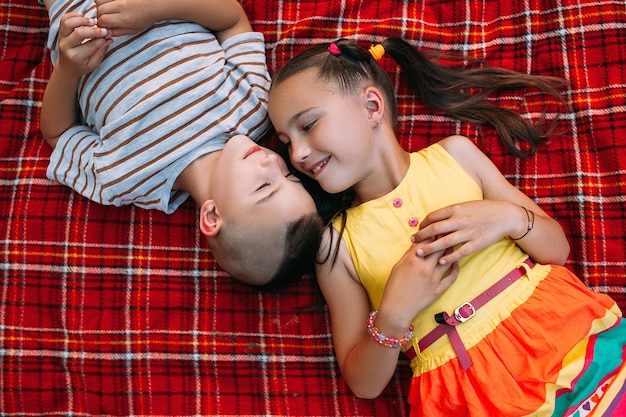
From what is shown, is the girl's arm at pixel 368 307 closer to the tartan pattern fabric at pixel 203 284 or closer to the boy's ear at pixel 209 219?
the tartan pattern fabric at pixel 203 284

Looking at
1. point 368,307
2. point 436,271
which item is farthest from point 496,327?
point 368,307

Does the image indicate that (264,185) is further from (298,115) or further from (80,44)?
(80,44)

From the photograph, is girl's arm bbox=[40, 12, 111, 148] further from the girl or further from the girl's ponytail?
the girl's ponytail

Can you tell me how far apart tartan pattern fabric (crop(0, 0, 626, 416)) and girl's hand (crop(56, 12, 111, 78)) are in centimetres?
33

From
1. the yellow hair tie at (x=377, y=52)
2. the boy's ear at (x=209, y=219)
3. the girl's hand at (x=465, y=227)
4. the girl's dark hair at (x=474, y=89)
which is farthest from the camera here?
the girl's dark hair at (x=474, y=89)

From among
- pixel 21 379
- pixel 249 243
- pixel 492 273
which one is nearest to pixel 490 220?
pixel 492 273

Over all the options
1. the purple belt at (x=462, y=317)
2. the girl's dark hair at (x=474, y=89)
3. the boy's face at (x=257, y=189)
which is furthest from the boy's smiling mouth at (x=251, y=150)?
the purple belt at (x=462, y=317)

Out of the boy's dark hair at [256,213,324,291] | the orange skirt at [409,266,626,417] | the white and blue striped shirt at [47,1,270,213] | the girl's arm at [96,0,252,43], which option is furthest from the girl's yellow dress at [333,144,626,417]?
the girl's arm at [96,0,252,43]

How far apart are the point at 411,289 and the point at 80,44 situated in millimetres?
1051

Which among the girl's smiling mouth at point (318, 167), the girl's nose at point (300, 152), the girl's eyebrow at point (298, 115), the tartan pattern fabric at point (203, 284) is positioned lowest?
the tartan pattern fabric at point (203, 284)

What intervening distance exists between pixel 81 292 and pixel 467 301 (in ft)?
3.51

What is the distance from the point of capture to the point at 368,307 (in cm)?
157

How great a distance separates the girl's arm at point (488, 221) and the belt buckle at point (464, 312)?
0.14 metres

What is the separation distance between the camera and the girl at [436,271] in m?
1.40
